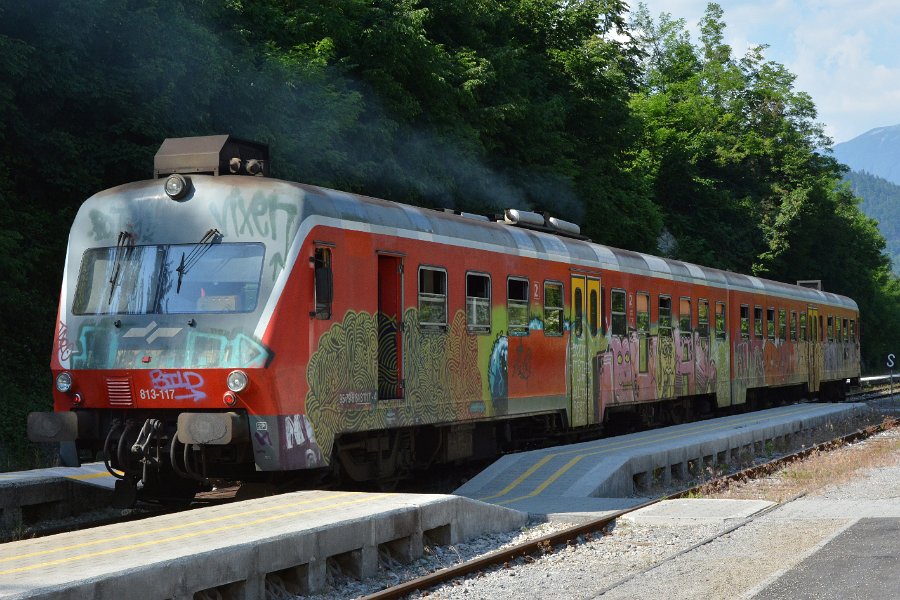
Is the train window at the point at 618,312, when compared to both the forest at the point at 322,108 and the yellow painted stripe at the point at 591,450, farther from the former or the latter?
the forest at the point at 322,108

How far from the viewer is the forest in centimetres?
1970

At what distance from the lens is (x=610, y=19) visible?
4875 centimetres

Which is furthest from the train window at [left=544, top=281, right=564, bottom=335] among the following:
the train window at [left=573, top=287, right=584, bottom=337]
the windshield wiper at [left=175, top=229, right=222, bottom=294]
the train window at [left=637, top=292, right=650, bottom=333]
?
the windshield wiper at [left=175, top=229, right=222, bottom=294]

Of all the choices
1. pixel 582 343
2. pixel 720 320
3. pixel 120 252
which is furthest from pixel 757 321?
pixel 120 252

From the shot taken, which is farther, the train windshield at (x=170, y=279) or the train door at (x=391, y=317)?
the train door at (x=391, y=317)

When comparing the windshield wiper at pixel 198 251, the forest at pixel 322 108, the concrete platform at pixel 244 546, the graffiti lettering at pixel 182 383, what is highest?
the forest at pixel 322 108

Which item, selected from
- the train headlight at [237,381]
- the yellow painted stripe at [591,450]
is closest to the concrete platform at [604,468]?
the yellow painted stripe at [591,450]

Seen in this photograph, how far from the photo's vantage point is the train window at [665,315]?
21.8 metres

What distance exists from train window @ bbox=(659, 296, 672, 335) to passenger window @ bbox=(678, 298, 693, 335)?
568mm

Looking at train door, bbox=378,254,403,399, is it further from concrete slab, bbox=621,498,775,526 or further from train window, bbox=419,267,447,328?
concrete slab, bbox=621,498,775,526

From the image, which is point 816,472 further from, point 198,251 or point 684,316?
point 198,251

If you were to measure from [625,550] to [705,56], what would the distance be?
218ft

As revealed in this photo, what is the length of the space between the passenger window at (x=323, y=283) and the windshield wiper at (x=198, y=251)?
99cm

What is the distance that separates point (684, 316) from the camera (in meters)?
23.2
